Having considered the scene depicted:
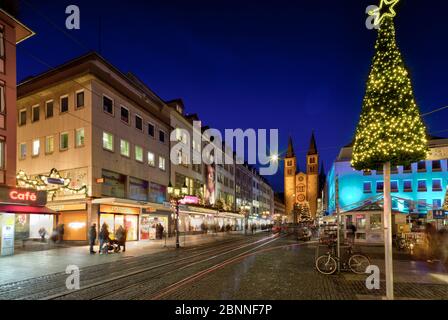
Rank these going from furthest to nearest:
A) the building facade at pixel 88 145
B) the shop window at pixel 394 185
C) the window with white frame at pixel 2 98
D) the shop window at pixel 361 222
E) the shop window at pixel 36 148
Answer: the shop window at pixel 394 185 → the shop window at pixel 36 148 → the shop window at pixel 361 222 → the building facade at pixel 88 145 → the window with white frame at pixel 2 98

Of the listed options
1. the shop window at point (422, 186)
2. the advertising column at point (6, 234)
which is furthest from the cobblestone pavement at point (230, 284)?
the shop window at point (422, 186)

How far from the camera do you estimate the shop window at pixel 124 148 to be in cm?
3111

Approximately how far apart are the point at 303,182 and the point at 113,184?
108895 mm

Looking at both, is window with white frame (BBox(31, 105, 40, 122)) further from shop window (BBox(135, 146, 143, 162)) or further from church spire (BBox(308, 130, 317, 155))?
church spire (BBox(308, 130, 317, 155))

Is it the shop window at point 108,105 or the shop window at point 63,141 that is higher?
the shop window at point 108,105

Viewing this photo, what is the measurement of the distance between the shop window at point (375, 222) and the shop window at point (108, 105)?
2273 centimetres

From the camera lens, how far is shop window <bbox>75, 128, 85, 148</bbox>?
2759 centimetres

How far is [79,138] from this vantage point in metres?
27.8

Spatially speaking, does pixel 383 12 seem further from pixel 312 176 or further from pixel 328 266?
pixel 312 176

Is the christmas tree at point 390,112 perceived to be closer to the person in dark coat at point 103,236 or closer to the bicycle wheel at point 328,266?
the bicycle wheel at point 328,266

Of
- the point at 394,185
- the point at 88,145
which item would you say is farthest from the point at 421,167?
the point at 88,145

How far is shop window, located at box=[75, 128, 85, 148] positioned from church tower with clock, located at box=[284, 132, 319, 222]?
351ft
